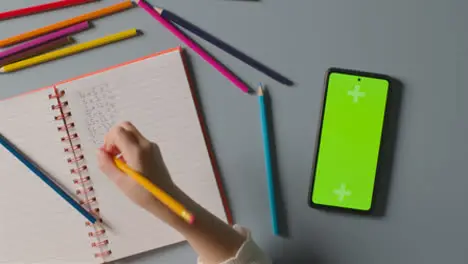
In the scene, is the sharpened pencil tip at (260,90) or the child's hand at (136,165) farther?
the sharpened pencil tip at (260,90)

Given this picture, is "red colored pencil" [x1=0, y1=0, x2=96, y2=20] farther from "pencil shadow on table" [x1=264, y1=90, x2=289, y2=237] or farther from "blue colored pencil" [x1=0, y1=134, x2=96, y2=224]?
"pencil shadow on table" [x1=264, y1=90, x2=289, y2=237]

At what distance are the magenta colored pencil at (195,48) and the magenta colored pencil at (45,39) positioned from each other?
76mm

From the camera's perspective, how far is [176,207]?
49 centimetres

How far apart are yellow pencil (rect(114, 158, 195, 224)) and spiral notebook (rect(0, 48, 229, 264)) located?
14 centimetres

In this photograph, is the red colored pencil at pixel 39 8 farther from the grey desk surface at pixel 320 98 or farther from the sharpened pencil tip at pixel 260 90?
the sharpened pencil tip at pixel 260 90

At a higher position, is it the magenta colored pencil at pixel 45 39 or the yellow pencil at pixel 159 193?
the magenta colored pencil at pixel 45 39

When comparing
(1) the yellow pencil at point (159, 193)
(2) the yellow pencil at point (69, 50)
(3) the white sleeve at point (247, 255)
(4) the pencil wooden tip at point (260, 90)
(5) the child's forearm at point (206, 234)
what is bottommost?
(3) the white sleeve at point (247, 255)

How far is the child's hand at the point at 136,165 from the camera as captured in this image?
521mm

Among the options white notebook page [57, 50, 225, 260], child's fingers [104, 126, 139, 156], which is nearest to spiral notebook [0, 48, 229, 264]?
white notebook page [57, 50, 225, 260]

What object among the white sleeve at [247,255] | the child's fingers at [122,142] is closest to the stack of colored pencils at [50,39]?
the child's fingers at [122,142]

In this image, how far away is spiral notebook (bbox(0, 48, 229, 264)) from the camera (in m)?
0.66

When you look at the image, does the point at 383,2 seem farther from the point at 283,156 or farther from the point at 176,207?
the point at 176,207

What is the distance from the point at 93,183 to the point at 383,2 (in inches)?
15.6

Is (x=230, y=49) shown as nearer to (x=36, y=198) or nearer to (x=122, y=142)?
(x=122, y=142)
